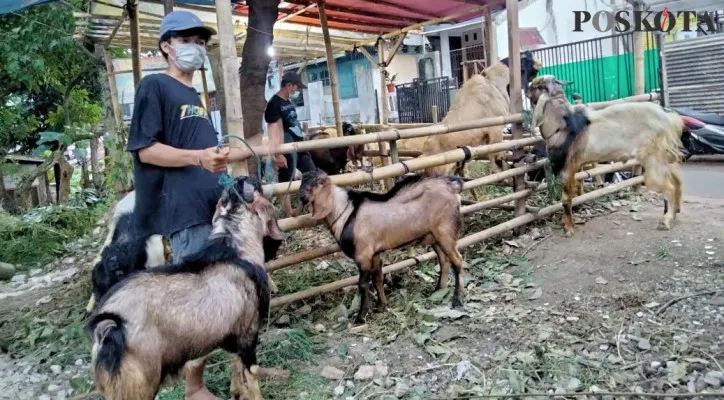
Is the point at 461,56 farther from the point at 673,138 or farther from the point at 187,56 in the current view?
the point at 187,56

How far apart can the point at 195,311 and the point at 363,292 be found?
65.7 inches

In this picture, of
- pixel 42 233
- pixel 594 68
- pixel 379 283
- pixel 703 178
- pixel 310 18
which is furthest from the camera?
pixel 594 68

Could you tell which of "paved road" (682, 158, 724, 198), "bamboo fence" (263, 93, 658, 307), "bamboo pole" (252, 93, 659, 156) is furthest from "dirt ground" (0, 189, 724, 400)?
"paved road" (682, 158, 724, 198)

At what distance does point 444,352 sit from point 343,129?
5.33 m

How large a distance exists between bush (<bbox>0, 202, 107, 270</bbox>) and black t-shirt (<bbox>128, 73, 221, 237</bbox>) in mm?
5517

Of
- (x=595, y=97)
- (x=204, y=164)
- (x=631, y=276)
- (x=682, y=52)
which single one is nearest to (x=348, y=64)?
(x=595, y=97)

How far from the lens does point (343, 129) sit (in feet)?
27.7

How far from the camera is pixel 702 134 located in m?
9.43

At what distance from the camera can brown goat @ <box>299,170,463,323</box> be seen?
13.0ft

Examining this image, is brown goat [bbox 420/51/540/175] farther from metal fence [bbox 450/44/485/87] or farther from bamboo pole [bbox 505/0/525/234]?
metal fence [bbox 450/44/485/87]

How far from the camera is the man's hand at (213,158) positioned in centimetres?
256

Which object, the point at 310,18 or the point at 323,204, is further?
the point at 310,18

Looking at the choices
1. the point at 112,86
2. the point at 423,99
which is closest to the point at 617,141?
the point at 112,86

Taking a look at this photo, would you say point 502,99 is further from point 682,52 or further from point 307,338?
point 682,52
